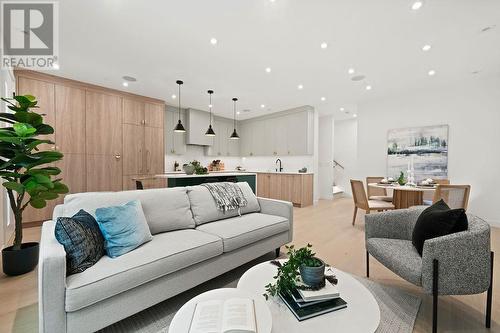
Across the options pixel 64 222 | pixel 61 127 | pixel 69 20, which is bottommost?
pixel 64 222

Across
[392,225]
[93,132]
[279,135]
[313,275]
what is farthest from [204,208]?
[279,135]

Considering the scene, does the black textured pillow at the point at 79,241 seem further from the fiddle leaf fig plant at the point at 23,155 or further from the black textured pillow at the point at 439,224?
the black textured pillow at the point at 439,224

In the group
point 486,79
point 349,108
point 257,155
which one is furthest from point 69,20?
point 486,79

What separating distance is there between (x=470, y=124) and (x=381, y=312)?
14.8ft

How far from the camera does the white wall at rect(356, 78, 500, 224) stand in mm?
4008

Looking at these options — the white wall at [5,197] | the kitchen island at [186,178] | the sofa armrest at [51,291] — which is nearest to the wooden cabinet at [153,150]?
the kitchen island at [186,178]

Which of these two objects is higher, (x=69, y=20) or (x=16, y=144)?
(x=69, y=20)

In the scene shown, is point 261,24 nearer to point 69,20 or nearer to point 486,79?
point 69,20

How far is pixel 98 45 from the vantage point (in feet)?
9.78

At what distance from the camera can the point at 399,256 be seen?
5.59 feet

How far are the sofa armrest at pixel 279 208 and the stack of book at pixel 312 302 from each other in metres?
1.50

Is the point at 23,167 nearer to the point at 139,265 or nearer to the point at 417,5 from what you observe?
the point at 139,265

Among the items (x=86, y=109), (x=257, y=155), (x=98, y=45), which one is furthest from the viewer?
(x=257, y=155)

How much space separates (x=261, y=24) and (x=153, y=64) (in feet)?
6.61
